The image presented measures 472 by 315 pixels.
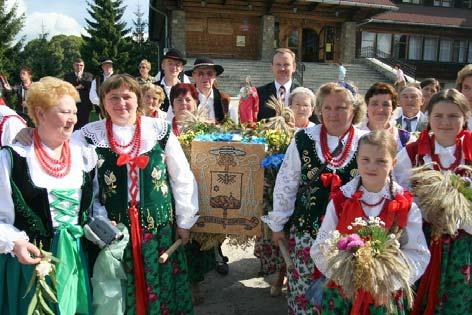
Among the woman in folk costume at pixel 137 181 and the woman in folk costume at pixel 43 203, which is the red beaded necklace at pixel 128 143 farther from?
the woman in folk costume at pixel 43 203

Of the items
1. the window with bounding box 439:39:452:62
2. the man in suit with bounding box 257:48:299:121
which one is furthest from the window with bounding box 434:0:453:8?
the man in suit with bounding box 257:48:299:121

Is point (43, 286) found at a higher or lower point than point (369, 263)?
lower

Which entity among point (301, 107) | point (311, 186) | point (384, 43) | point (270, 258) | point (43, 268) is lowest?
point (270, 258)

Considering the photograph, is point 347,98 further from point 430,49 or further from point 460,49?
point 460,49

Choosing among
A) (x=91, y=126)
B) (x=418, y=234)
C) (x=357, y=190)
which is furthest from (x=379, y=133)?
(x=91, y=126)

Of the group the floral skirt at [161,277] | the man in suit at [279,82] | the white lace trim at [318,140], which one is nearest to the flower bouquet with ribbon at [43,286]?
the floral skirt at [161,277]

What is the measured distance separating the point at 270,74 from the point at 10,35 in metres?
17.5

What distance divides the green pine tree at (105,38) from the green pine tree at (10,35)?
7047mm

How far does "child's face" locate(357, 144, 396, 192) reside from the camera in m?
2.63

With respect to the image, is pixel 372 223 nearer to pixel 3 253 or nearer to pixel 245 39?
pixel 3 253

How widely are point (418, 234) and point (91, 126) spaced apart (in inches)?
86.6

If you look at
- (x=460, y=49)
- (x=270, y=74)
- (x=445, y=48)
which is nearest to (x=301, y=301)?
(x=270, y=74)

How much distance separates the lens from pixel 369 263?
2340 mm

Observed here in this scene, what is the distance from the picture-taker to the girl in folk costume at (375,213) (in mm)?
2625
